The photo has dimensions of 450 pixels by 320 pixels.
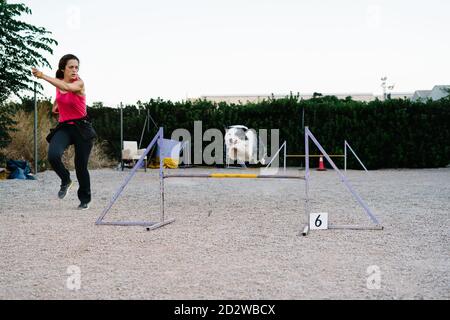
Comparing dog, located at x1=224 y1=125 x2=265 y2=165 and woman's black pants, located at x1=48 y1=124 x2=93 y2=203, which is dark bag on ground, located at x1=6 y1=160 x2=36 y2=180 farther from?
dog, located at x1=224 y1=125 x2=265 y2=165

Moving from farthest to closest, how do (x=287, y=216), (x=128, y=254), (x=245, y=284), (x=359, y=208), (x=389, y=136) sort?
1. (x=389, y=136)
2. (x=359, y=208)
3. (x=287, y=216)
4. (x=128, y=254)
5. (x=245, y=284)

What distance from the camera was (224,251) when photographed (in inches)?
205

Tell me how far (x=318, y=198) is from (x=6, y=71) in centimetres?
828

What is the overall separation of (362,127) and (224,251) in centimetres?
1610

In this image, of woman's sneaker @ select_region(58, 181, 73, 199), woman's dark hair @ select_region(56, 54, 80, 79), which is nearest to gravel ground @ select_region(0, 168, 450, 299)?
woman's sneaker @ select_region(58, 181, 73, 199)

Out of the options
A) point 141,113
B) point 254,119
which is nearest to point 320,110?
point 254,119

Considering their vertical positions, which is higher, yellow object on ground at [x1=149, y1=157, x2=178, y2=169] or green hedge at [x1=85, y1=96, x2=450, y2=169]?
green hedge at [x1=85, y1=96, x2=450, y2=169]

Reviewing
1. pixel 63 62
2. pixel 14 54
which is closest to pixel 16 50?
pixel 14 54

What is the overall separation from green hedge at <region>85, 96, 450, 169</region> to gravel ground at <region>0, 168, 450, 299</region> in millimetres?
10895

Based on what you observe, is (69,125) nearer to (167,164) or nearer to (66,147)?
(66,147)

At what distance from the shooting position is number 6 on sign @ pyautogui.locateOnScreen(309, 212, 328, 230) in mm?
6434
